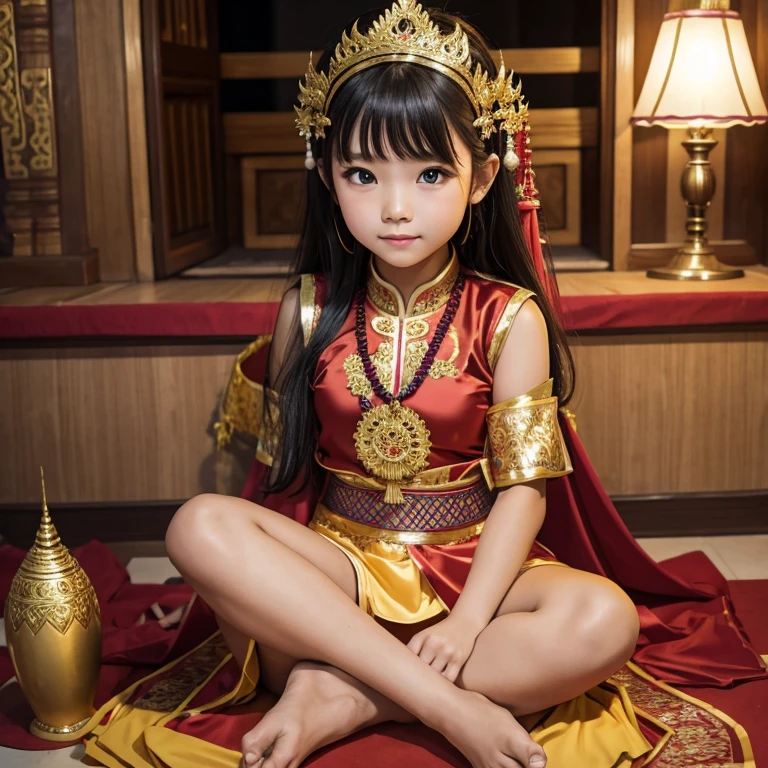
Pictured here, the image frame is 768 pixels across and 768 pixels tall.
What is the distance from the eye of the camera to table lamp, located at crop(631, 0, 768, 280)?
2463 mm

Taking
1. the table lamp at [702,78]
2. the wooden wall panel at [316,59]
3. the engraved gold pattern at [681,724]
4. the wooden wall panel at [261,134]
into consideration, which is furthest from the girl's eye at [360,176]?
the wooden wall panel at [261,134]

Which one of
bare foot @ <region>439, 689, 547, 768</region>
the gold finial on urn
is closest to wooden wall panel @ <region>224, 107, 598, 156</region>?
the gold finial on urn

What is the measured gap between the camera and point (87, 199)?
2699mm

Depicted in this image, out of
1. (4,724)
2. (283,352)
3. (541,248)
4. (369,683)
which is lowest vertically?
(4,724)

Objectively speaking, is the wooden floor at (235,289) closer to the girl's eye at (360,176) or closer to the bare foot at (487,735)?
the girl's eye at (360,176)

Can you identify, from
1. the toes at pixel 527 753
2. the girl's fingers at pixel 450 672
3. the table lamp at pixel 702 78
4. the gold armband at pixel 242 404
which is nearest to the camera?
the toes at pixel 527 753

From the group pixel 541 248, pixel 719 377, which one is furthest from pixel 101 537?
pixel 719 377

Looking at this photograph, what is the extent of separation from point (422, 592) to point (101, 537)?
0.97 m

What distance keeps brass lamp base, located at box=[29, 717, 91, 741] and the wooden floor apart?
910 mm

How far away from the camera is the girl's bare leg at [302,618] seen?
1394 mm

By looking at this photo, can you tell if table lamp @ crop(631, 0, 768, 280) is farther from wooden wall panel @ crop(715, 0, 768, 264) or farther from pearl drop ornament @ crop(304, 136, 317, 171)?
pearl drop ornament @ crop(304, 136, 317, 171)

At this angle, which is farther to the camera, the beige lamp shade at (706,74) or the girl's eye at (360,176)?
the beige lamp shade at (706,74)

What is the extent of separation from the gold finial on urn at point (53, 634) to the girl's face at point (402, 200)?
0.57 meters

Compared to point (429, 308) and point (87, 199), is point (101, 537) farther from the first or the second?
point (429, 308)
